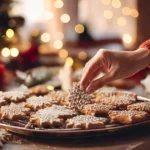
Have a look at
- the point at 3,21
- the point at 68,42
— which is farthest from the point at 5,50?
the point at 68,42

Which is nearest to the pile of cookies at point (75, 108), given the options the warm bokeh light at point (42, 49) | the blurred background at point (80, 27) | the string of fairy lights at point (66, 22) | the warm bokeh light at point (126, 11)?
the blurred background at point (80, 27)

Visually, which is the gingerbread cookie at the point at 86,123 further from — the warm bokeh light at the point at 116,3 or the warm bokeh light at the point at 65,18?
the warm bokeh light at the point at 65,18

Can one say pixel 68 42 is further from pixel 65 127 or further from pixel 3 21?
pixel 65 127

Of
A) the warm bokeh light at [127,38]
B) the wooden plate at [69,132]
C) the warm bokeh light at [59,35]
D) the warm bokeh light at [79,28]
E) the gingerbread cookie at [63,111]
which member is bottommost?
the wooden plate at [69,132]

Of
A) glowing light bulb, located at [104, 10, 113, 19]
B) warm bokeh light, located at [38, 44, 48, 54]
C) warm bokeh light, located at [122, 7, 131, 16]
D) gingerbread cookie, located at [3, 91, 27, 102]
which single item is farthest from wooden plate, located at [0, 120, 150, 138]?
glowing light bulb, located at [104, 10, 113, 19]

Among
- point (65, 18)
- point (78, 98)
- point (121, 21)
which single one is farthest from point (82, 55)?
point (78, 98)

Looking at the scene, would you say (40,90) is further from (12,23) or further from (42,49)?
(42,49)
